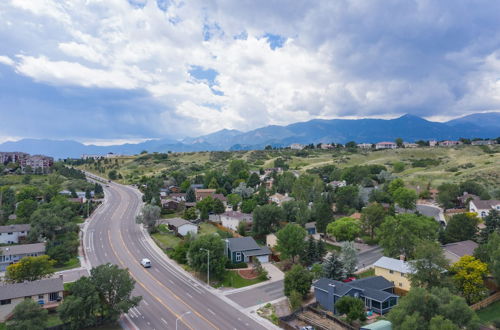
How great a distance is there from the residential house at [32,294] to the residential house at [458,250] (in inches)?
2044

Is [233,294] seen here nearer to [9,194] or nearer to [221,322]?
[221,322]

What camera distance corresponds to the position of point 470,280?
3809 cm

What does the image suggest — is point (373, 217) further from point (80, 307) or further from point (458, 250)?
point (80, 307)

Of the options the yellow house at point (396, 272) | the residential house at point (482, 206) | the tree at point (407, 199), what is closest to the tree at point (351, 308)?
the yellow house at point (396, 272)

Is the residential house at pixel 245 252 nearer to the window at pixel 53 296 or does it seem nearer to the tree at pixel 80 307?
the tree at pixel 80 307

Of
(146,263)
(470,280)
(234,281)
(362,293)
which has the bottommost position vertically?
(234,281)

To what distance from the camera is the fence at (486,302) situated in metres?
37.3

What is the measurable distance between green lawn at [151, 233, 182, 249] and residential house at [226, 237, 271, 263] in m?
13.6

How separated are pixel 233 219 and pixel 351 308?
1712 inches

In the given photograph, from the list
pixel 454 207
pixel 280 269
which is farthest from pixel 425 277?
pixel 454 207

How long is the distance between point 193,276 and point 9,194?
235 feet

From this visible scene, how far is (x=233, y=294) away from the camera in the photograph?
4422cm

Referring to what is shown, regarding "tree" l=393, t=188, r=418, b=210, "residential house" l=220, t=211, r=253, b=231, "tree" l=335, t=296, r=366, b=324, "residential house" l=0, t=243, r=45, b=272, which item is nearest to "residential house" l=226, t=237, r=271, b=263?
"residential house" l=220, t=211, r=253, b=231

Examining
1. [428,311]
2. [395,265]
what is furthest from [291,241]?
Answer: [428,311]
